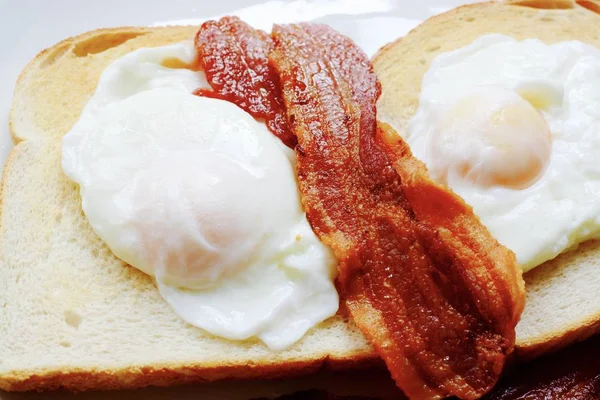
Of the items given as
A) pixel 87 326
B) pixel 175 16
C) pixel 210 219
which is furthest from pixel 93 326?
pixel 175 16

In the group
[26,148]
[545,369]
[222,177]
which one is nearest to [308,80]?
[222,177]

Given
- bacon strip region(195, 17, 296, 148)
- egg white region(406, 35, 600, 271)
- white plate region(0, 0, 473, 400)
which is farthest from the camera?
white plate region(0, 0, 473, 400)

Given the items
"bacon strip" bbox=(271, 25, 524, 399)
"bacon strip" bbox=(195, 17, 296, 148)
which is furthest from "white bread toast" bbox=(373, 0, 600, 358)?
"bacon strip" bbox=(195, 17, 296, 148)

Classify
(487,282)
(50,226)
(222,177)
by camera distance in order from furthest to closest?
(50,226), (222,177), (487,282)

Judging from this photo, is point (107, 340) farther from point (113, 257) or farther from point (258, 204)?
point (258, 204)

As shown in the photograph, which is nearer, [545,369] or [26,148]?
[545,369]

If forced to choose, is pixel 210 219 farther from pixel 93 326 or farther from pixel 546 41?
pixel 546 41

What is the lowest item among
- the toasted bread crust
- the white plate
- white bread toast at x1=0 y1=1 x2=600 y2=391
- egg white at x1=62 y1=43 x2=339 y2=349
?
the toasted bread crust

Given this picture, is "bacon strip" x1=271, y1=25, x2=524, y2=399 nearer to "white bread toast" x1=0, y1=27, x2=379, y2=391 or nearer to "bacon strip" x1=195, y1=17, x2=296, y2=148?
"bacon strip" x1=195, y1=17, x2=296, y2=148
